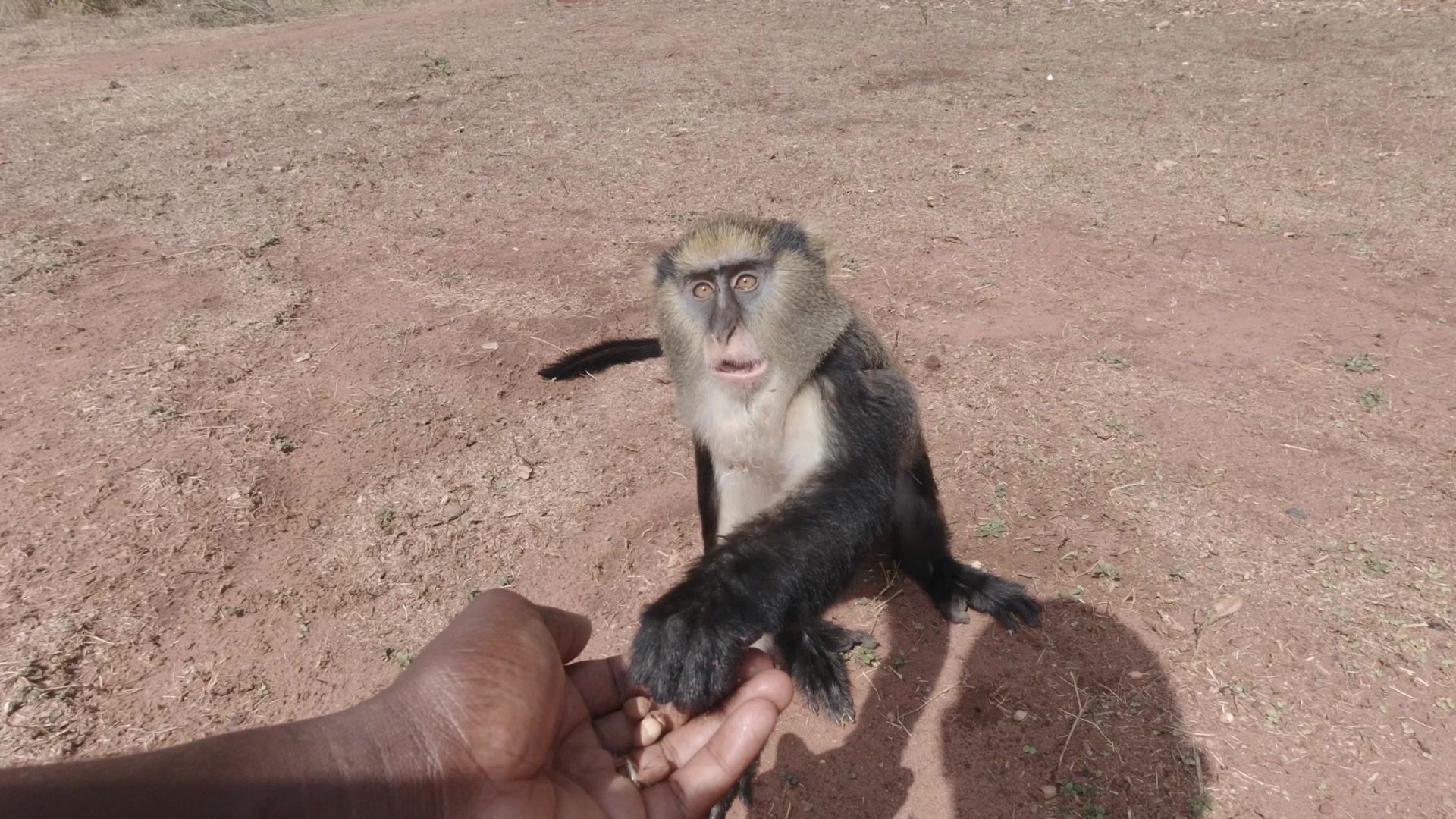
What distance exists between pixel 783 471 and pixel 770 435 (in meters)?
0.16

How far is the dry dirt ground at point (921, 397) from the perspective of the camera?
3.18m

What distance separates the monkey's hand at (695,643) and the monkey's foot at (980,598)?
64.9 inches

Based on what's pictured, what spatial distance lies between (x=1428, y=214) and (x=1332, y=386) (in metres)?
3.02

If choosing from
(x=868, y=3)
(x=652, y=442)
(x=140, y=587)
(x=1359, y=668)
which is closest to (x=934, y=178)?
(x=652, y=442)

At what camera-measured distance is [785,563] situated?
2420mm

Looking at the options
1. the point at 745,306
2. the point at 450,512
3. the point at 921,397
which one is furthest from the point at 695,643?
the point at 921,397

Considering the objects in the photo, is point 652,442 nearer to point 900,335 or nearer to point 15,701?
point 900,335

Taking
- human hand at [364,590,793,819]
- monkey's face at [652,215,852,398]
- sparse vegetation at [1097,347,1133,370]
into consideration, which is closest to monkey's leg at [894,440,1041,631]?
monkey's face at [652,215,852,398]

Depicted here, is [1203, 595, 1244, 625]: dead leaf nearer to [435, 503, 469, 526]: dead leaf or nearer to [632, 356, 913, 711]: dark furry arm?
[632, 356, 913, 711]: dark furry arm

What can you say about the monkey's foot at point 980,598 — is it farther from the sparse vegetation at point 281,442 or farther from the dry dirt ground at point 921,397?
the sparse vegetation at point 281,442

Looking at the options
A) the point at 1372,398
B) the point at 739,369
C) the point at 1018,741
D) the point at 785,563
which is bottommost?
the point at 1018,741

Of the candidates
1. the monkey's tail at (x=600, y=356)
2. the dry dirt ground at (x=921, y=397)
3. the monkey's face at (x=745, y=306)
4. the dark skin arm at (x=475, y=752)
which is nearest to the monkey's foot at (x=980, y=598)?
the dry dirt ground at (x=921, y=397)

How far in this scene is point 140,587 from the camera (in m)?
3.76

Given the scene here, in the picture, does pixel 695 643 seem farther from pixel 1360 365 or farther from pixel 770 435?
pixel 1360 365
